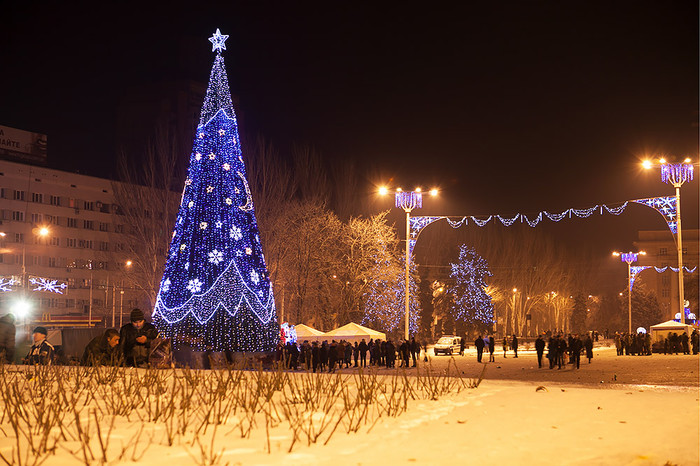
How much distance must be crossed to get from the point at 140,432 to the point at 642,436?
198 inches

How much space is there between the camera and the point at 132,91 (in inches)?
3969

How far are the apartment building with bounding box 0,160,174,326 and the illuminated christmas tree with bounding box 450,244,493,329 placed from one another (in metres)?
34.1

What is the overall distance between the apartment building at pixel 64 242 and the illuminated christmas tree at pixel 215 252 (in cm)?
3936

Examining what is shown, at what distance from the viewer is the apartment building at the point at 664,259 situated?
125 meters

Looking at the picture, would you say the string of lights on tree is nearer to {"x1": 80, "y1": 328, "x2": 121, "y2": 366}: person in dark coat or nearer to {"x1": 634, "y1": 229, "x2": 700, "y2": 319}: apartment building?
{"x1": 80, "y1": 328, "x2": 121, "y2": 366}: person in dark coat

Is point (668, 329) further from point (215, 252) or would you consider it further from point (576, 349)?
point (215, 252)

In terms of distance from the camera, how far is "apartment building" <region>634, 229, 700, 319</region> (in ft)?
412

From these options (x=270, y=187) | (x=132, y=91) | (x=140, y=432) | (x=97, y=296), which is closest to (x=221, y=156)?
(x=270, y=187)

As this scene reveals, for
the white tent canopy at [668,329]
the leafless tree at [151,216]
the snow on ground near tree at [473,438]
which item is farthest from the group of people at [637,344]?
the snow on ground near tree at [473,438]

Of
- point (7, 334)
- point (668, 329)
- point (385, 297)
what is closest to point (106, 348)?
point (7, 334)

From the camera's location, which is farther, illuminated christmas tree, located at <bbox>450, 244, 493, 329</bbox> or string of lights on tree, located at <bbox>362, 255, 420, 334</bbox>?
illuminated christmas tree, located at <bbox>450, 244, 493, 329</bbox>

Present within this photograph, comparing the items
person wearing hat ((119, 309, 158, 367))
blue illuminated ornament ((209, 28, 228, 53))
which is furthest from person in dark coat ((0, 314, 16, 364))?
blue illuminated ornament ((209, 28, 228, 53))

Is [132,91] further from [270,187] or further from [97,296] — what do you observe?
[270,187]

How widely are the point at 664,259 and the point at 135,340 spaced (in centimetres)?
12723
